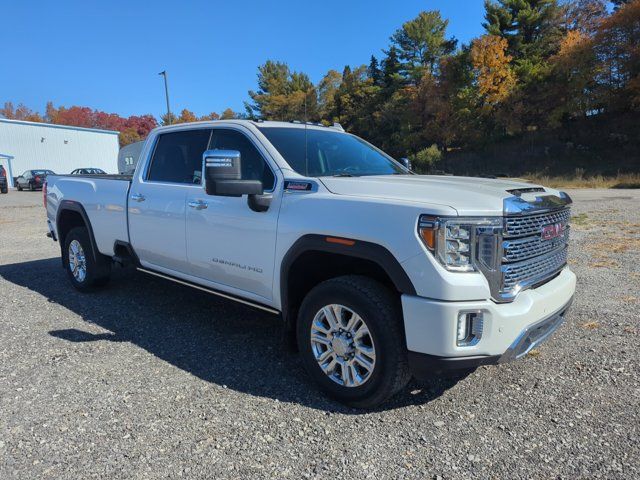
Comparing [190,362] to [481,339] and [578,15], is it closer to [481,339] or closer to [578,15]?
[481,339]

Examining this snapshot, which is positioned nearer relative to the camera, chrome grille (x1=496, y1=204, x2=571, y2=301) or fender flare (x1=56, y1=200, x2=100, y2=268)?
chrome grille (x1=496, y1=204, x2=571, y2=301)

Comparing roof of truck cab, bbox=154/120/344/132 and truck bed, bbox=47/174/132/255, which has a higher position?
roof of truck cab, bbox=154/120/344/132

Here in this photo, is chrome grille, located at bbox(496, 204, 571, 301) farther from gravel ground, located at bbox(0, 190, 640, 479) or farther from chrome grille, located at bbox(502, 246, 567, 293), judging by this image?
gravel ground, located at bbox(0, 190, 640, 479)

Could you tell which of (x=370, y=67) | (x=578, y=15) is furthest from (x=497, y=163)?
(x=370, y=67)

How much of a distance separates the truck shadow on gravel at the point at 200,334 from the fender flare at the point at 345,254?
527 mm

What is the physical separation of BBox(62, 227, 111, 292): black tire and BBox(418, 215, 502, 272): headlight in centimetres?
430

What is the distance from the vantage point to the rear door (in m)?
4.34

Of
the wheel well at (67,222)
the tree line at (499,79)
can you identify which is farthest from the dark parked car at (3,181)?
the wheel well at (67,222)

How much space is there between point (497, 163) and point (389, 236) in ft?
153

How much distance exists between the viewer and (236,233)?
3.74 metres

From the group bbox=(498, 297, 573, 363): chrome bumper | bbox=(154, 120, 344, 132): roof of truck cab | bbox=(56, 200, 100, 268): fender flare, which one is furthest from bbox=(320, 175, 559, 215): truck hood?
bbox=(56, 200, 100, 268): fender flare

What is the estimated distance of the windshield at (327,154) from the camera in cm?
377

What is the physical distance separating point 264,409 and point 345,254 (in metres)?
1.15

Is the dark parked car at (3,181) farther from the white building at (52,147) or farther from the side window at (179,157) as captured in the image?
the side window at (179,157)
